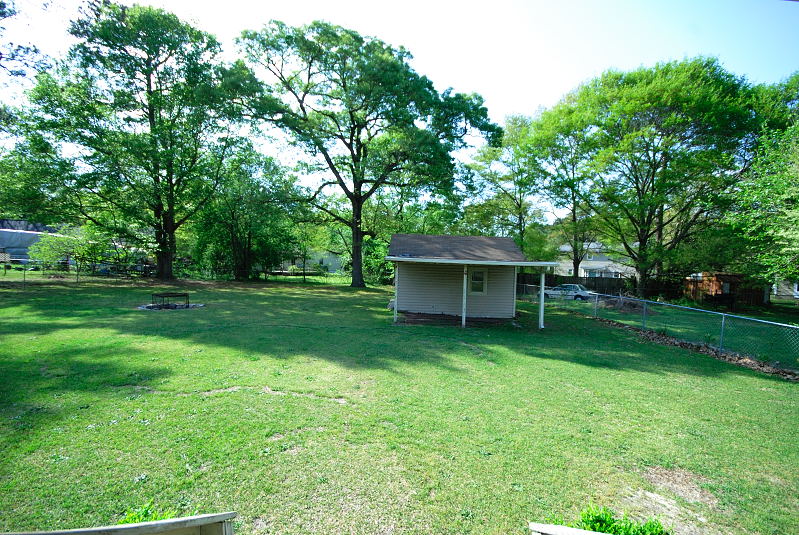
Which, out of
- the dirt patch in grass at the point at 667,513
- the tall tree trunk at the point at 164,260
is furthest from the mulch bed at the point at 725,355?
the tall tree trunk at the point at 164,260

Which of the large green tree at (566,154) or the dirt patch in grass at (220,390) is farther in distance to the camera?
the large green tree at (566,154)

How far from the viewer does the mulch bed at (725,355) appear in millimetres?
8609

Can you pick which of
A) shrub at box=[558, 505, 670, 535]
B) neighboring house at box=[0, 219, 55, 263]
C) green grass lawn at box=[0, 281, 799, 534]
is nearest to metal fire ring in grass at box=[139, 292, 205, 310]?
green grass lawn at box=[0, 281, 799, 534]

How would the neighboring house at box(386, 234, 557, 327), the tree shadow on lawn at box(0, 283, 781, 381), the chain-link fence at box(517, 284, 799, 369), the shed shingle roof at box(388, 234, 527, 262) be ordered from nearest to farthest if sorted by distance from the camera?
the tree shadow on lawn at box(0, 283, 781, 381)
the chain-link fence at box(517, 284, 799, 369)
the shed shingle roof at box(388, 234, 527, 262)
the neighboring house at box(386, 234, 557, 327)

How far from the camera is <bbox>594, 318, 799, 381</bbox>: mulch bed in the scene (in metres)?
8.61

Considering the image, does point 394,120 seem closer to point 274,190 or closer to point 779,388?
point 274,190

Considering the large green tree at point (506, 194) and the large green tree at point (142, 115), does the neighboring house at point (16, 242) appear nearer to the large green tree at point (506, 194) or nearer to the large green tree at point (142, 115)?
the large green tree at point (142, 115)

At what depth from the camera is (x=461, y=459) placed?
13.2 ft

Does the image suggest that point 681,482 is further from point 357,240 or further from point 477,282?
point 357,240

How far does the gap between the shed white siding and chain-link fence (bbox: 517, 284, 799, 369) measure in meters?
4.40

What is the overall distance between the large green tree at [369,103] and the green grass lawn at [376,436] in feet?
46.2

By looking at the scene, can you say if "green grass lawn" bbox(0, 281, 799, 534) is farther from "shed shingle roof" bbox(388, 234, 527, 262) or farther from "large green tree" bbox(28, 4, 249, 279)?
"large green tree" bbox(28, 4, 249, 279)

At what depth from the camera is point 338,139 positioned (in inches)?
954

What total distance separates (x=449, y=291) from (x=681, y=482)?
36.4ft
